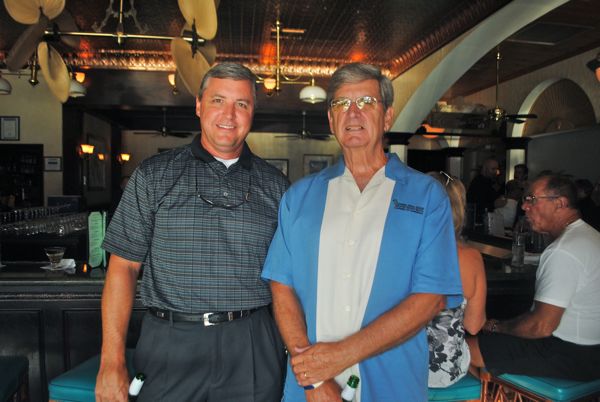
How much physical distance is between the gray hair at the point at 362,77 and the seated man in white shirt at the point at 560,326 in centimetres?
117

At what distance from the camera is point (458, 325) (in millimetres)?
1873

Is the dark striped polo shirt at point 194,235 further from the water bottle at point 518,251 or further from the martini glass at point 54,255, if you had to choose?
the water bottle at point 518,251

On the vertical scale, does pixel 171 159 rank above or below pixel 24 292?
above

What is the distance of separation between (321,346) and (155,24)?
597cm

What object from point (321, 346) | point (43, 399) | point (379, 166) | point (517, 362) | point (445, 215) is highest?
point (379, 166)

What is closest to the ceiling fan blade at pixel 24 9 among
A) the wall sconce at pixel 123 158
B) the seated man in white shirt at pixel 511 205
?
the seated man in white shirt at pixel 511 205

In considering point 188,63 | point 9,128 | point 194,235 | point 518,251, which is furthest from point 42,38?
point 9,128

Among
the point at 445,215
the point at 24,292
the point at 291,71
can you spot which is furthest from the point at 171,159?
the point at 291,71

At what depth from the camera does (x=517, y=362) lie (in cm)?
202

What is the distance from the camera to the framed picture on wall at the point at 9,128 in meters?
8.87

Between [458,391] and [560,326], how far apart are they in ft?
2.17

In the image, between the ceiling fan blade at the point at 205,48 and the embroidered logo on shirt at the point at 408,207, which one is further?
the ceiling fan blade at the point at 205,48

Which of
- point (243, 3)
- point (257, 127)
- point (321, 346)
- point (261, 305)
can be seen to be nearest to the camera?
point (321, 346)

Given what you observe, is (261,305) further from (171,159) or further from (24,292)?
(24,292)
